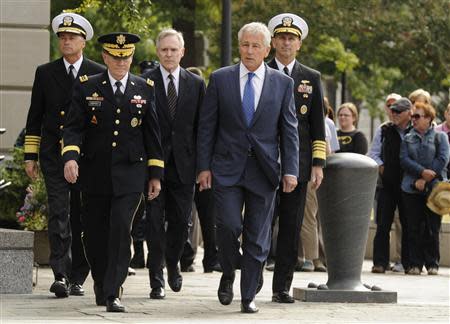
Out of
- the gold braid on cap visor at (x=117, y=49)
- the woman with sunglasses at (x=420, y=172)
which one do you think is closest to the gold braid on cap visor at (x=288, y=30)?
the gold braid on cap visor at (x=117, y=49)

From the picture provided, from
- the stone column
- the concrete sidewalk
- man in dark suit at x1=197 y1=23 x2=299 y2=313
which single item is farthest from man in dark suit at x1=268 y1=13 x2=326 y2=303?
the stone column

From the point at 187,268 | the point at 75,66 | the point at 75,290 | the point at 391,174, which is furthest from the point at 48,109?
the point at 391,174

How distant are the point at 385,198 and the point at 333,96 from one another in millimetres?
30008

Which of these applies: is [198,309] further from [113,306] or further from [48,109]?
[48,109]

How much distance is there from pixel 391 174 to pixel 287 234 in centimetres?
592

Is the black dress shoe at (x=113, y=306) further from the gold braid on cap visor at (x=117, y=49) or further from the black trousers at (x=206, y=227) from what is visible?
the black trousers at (x=206, y=227)

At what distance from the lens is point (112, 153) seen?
1205cm

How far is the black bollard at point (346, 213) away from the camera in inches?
536

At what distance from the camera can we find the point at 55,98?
1336 cm

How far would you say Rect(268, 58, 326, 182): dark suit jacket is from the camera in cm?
1311

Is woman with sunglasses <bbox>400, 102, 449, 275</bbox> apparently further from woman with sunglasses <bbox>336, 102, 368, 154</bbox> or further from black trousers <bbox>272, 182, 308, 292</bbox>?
black trousers <bbox>272, 182, 308, 292</bbox>

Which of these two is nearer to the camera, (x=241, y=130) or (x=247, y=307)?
(x=247, y=307)

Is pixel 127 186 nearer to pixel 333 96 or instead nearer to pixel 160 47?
pixel 160 47

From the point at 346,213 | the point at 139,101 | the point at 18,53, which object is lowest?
the point at 346,213
